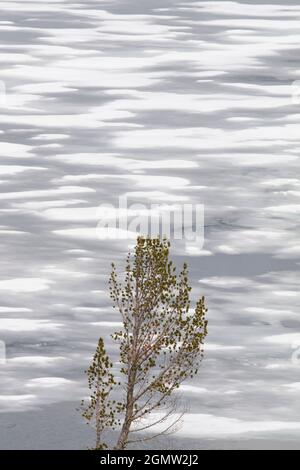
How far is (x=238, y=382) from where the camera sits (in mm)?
118438

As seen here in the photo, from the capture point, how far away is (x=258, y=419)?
108750 millimetres

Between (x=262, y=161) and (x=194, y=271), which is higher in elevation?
(x=262, y=161)

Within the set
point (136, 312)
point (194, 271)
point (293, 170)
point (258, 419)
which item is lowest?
point (136, 312)

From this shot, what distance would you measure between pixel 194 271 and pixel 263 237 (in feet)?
62.7
